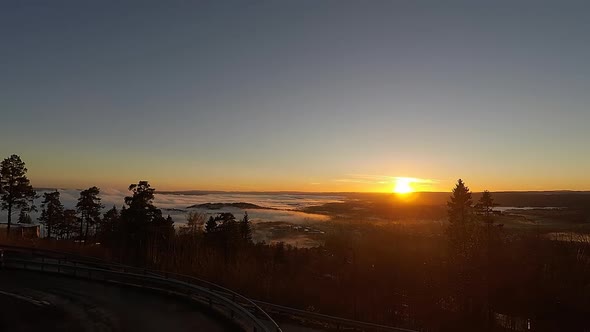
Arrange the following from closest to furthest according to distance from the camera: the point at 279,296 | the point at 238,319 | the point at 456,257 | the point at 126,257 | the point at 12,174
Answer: the point at 238,319 < the point at 279,296 < the point at 126,257 < the point at 456,257 < the point at 12,174

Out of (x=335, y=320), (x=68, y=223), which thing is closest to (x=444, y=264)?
(x=335, y=320)

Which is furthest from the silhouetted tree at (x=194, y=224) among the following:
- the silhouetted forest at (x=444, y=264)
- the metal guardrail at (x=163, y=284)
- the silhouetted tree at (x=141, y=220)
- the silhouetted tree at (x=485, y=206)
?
the silhouetted tree at (x=485, y=206)

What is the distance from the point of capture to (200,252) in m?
26.4

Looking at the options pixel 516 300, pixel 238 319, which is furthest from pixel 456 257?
pixel 238 319

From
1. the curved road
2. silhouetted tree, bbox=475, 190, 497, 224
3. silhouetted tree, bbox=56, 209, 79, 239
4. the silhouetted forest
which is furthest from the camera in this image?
silhouetted tree, bbox=56, 209, 79, 239

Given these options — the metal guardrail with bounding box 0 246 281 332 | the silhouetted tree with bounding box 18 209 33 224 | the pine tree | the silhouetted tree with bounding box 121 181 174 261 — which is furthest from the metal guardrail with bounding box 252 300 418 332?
the silhouetted tree with bounding box 18 209 33 224

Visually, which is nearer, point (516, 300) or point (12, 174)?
point (516, 300)

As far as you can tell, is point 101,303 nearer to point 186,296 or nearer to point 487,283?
point 186,296

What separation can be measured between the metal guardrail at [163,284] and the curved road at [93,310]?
518 mm

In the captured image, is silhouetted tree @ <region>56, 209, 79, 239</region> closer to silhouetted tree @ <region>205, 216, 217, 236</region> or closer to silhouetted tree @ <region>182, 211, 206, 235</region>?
silhouetted tree @ <region>182, 211, 206, 235</region>

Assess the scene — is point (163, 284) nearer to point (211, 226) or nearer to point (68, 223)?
point (211, 226)

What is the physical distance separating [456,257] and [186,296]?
41.1 metres

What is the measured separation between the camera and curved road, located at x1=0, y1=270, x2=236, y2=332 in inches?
510

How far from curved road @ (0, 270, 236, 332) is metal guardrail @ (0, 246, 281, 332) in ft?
1.70
